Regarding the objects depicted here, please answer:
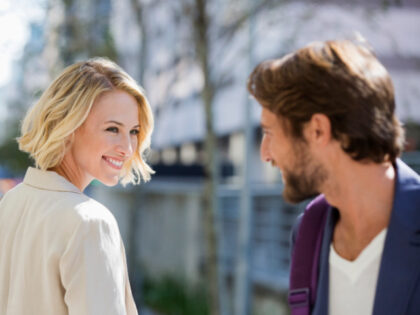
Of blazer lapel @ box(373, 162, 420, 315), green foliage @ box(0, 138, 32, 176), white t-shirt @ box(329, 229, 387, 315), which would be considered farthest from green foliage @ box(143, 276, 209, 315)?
green foliage @ box(0, 138, 32, 176)

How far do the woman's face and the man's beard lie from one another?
562 mm

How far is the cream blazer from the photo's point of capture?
1811 millimetres

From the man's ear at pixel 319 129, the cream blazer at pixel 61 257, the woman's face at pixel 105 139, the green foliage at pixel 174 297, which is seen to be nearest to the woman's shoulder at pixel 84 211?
the cream blazer at pixel 61 257

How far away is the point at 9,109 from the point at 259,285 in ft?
40.3

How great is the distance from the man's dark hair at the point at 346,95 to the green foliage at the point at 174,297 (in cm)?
859

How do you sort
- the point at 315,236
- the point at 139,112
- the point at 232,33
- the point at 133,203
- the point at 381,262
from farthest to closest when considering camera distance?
the point at 133,203 → the point at 232,33 → the point at 139,112 → the point at 315,236 → the point at 381,262

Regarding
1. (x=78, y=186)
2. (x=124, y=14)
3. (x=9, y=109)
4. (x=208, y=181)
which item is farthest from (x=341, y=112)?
(x=9, y=109)

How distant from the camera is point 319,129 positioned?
180cm

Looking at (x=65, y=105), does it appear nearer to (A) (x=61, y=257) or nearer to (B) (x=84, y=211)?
(B) (x=84, y=211)

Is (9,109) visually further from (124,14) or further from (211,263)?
(211,263)

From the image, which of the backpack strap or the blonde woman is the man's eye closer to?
the blonde woman

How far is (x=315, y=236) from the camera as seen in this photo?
6.57 ft

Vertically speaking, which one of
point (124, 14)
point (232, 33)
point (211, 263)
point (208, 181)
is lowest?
point (211, 263)

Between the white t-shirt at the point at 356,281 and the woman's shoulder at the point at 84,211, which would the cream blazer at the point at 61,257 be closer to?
the woman's shoulder at the point at 84,211
